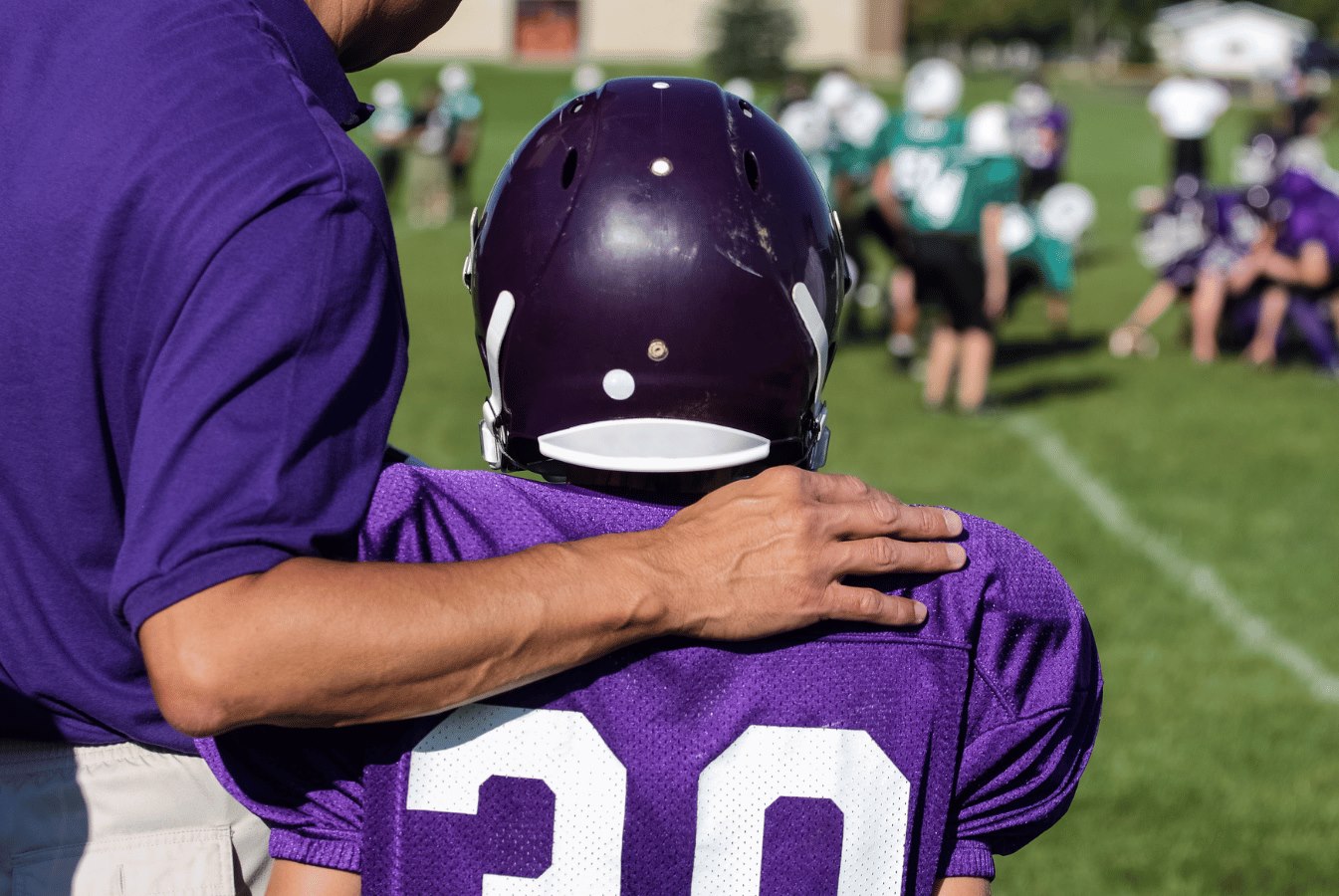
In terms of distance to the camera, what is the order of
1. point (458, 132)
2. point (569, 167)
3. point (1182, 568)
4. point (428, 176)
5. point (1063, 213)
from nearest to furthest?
1. point (569, 167)
2. point (1182, 568)
3. point (1063, 213)
4. point (428, 176)
5. point (458, 132)

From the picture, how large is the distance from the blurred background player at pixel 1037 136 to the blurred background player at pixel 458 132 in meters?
8.58

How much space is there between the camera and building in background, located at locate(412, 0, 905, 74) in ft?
212

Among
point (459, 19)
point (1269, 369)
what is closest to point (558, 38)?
point (459, 19)

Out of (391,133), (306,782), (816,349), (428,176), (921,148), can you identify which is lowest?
(428,176)

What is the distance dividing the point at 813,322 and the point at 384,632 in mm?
685

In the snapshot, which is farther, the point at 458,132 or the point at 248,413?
the point at 458,132

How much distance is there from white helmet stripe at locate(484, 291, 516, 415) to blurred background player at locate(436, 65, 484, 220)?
21428 millimetres

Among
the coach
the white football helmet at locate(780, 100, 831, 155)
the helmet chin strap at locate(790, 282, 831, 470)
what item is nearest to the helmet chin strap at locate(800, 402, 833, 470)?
the helmet chin strap at locate(790, 282, 831, 470)

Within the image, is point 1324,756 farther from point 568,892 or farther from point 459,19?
point 459,19

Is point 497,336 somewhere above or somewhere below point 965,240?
above

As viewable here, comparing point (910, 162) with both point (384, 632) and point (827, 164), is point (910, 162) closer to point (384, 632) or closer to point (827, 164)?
point (827, 164)

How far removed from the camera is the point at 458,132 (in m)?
23.1

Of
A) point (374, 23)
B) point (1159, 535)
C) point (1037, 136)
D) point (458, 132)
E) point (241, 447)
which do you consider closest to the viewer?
point (241, 447)

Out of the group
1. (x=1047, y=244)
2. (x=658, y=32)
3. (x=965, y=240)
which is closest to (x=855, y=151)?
Result: (x=1047, y=244)
